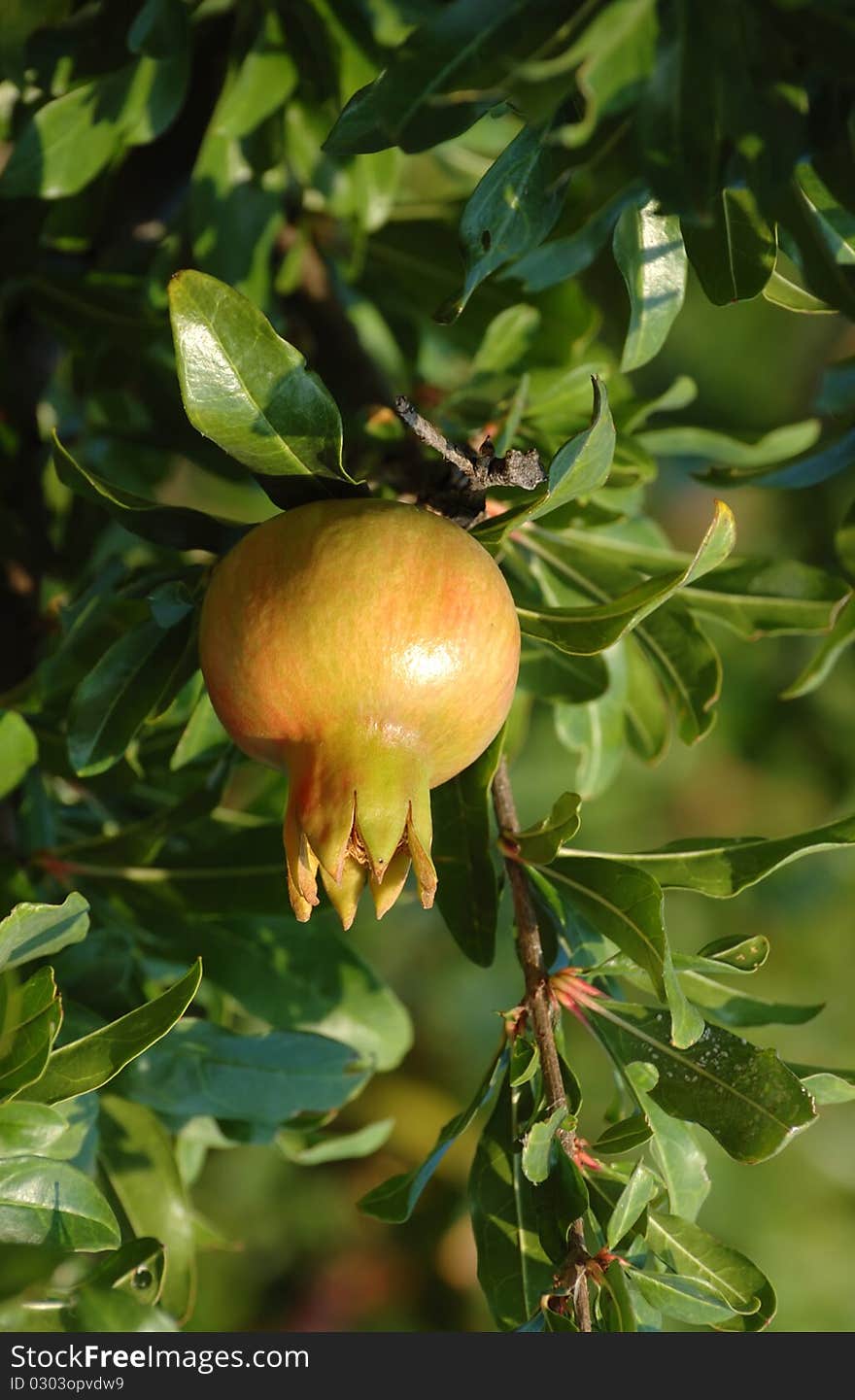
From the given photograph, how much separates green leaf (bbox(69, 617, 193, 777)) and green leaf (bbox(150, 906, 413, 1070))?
184mm

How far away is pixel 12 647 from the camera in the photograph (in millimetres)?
1146

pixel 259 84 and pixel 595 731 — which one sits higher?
pixel 259 84

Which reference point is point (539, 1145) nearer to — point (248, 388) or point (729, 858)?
point (729, 858)

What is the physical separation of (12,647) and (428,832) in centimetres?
58

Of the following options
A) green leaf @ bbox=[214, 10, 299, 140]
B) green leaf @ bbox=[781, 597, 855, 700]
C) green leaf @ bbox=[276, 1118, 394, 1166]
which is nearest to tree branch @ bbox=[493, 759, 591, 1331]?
green leaf @ bbox=[781, 597, 855, 700]

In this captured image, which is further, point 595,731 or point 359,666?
point 595,731

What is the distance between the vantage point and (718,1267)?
767 mm

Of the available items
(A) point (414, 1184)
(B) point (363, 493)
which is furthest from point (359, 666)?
(A) point (414, 1184)

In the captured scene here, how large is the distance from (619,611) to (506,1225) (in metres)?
0.41

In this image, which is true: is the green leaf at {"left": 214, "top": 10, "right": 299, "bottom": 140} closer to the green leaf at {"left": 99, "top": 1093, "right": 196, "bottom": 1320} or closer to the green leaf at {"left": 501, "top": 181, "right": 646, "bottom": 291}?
the green leaf at {"left": 501, "top": 181, "right": 646, "bottom": 291}

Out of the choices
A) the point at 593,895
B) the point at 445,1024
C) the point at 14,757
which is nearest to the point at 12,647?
the point at 14,757

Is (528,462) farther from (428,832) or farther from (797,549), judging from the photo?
(797,549)

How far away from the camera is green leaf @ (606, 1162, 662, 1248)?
71 cm

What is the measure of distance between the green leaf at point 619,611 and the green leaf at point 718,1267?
1.16 feet
